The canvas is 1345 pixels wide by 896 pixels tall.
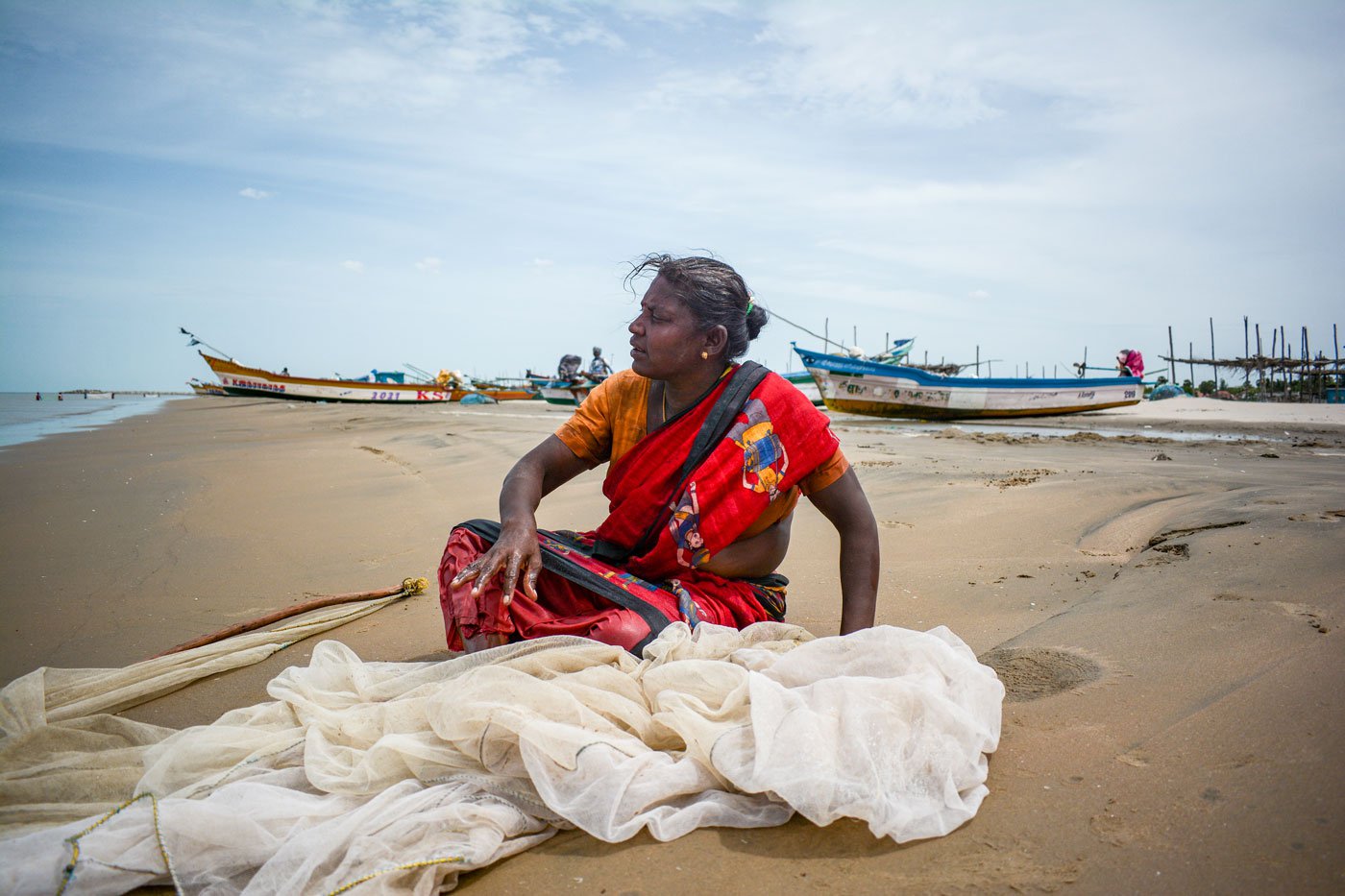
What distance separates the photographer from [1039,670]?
2.19 meters

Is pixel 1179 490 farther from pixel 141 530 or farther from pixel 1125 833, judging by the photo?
pixel 141 530

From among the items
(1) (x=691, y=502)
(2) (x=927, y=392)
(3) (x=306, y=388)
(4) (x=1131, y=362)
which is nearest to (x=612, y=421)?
(1) (x=691, y=502)

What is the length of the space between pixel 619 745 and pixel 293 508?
4.63 metres

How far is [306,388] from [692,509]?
31.3m

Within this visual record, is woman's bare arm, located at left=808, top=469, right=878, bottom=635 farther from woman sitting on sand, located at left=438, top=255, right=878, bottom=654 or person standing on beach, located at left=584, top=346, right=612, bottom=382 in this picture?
person standing on beach, located at left=584, top=346, right=612, bottom=382

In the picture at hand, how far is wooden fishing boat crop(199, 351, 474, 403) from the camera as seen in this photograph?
30.4m

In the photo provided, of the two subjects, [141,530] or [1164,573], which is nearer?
[1164,573]

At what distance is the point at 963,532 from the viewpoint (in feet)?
14.2

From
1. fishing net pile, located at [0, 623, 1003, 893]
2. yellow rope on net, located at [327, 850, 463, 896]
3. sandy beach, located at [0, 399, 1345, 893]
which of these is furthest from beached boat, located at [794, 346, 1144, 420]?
yellow rope on net, located at [327, 850, 463, 896]

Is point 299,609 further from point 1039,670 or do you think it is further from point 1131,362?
point 1131,362

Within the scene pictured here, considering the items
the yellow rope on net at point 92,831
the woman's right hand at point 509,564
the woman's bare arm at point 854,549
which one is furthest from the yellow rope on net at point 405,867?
the woman's bare arm at point 854,549

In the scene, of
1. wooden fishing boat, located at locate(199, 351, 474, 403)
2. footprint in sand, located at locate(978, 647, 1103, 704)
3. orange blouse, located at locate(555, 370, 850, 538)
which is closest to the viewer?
footprint in sand, located at locate(978, 647, 1103, 704)

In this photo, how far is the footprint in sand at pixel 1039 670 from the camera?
2061 mm

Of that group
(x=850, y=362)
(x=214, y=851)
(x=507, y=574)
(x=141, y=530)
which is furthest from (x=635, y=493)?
(x=850, y=362)
